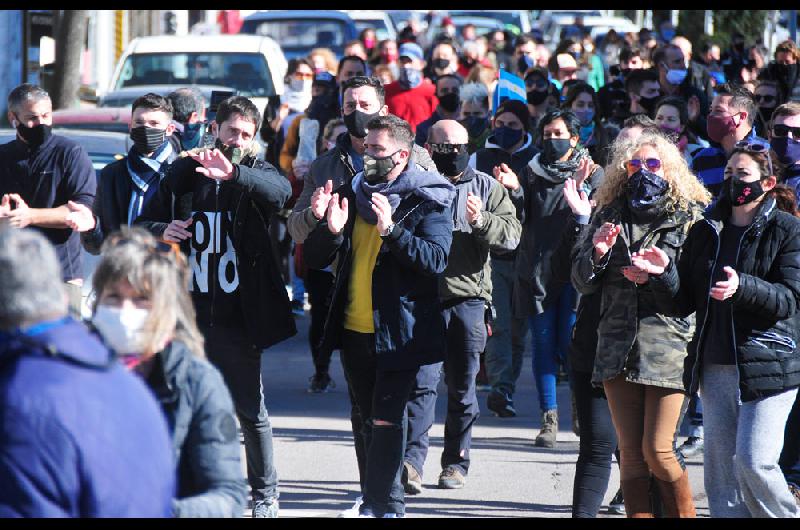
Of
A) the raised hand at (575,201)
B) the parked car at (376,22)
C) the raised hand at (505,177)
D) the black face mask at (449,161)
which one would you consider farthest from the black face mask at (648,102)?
the parked car at (376,22)

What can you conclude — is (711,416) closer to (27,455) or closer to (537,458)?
(537,458)

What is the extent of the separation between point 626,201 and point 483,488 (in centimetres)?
218

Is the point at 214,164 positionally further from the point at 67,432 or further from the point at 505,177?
the point at 67,432

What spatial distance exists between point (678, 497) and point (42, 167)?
3910 millimetres

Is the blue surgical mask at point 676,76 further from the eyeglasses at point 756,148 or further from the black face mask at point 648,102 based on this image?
the eyeglasses at point 756,148

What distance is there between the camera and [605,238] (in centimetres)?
589

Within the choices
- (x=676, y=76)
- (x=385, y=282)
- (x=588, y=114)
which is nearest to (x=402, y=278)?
(x=385, y=282)

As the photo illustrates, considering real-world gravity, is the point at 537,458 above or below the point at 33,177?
below

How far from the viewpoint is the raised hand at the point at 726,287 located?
5.56 meters

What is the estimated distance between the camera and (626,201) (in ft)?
20.0

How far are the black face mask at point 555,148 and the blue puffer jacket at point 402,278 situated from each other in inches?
78.2

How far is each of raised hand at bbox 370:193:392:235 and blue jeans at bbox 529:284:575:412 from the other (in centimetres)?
261

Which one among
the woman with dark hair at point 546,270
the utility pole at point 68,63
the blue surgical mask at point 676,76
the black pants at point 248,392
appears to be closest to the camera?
the black pants at point 248,392

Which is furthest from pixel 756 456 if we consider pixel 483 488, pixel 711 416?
pixel 483 488
